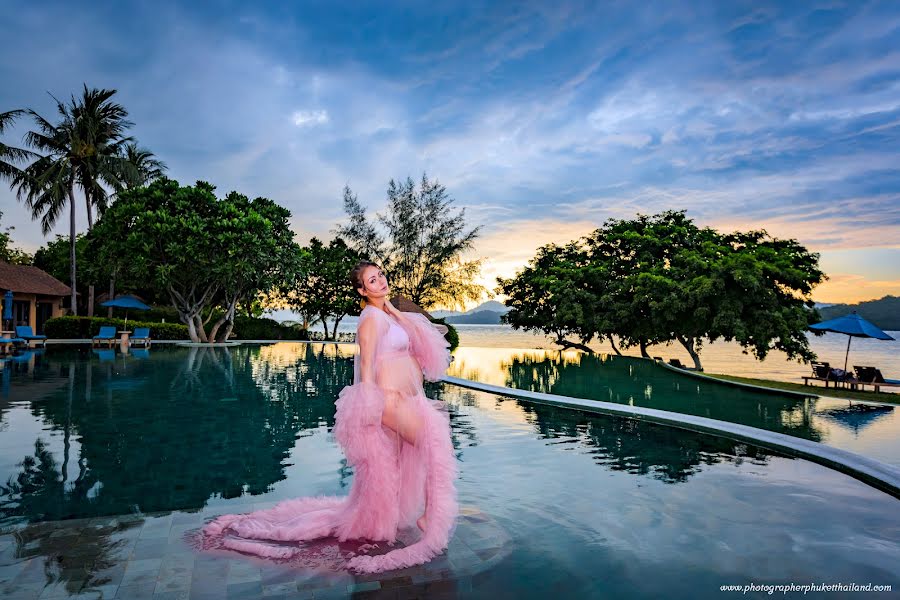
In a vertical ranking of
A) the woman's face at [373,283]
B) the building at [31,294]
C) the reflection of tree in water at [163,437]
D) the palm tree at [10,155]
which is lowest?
the reflection of tree in water at [163,437]

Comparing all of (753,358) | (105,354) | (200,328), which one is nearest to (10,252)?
(200,328)

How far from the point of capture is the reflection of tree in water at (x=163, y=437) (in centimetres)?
555

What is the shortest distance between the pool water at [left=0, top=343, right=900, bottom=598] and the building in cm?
2687

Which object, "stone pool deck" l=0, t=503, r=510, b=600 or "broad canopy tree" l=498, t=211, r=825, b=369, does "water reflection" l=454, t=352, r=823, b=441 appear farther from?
"stone pool deck" l=0, t=503, r=510, b=600

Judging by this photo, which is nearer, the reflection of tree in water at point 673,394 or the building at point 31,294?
the reflection of tree in water at point 673,394

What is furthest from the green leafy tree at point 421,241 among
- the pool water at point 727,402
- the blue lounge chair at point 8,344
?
the blue lounge chair at point 8,344

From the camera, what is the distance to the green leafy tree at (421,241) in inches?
1821

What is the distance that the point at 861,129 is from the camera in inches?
765

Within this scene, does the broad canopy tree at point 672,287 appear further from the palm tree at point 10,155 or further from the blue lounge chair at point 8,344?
the palm tree at point 10,155

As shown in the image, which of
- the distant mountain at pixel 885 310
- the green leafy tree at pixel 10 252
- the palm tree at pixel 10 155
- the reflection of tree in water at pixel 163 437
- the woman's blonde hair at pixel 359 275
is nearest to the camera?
the woman's blonde hair at pixel 359 275

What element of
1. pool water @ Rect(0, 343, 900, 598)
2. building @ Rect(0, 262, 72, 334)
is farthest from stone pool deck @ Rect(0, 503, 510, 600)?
building @ Rect(0, 262, 72, 334)

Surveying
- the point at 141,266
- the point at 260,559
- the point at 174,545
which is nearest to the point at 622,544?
the point at 260,559

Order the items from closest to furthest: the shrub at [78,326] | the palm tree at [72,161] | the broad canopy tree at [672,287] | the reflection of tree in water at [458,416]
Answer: the reflection of tree in water at [458,416]
the broad canopy tree at [672,287]
the shrub at [78,326]
the palm tree at [72,161]

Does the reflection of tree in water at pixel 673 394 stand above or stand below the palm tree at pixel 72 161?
below
